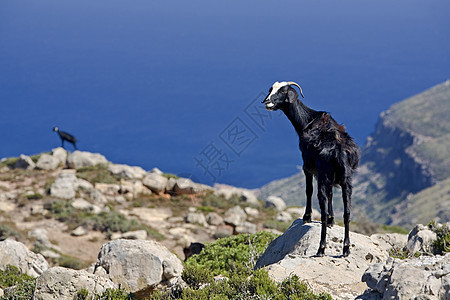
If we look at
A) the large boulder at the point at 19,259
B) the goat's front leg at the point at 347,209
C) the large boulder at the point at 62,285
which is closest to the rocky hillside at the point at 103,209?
the large boulder at the point at 19,259

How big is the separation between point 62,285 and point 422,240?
790 centimetres

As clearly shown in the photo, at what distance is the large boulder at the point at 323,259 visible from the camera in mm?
9219

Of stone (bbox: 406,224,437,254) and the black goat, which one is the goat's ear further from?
stone (bbox: 406,224,437,254)

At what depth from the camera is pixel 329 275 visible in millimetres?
9531

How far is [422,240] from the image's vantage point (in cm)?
1187

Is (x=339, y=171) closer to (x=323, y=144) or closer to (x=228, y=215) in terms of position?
(x=323, y=144)

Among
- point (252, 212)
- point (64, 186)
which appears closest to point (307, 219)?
point (252, 212)

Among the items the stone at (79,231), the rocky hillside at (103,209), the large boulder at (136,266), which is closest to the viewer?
the large boulder at (136,266)

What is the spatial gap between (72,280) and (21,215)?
786 inches

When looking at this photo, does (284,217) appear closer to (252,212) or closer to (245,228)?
(252,212)

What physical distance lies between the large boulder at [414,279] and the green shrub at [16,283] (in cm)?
757

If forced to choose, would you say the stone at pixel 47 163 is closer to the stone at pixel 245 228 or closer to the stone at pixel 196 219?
the stone at pixel 196 219

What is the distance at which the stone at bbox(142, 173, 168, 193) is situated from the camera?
114 ft

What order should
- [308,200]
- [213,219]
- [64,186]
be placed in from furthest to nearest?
[64,186] → [213,219] → [308,200]
